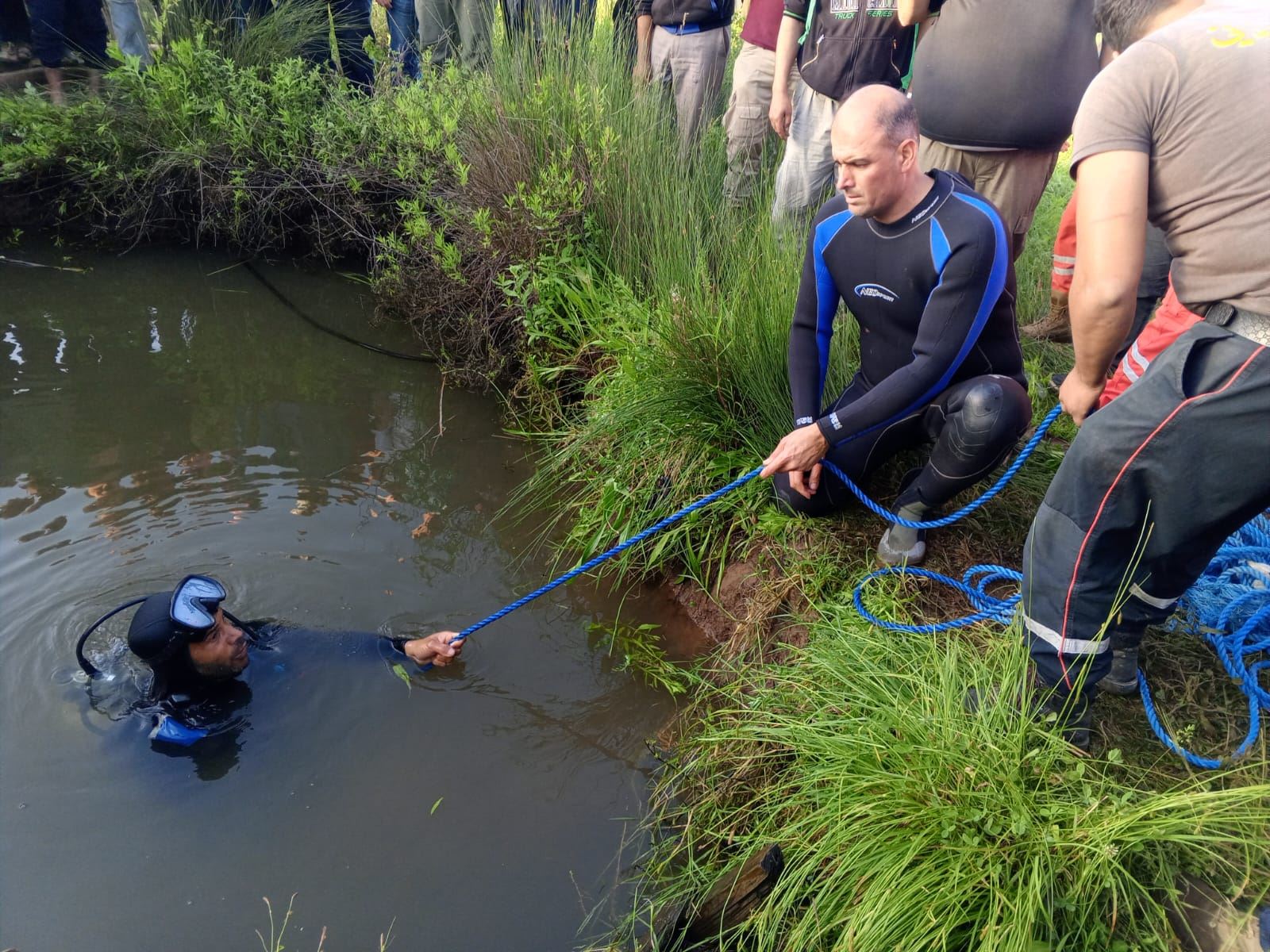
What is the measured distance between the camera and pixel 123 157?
6391 millimetres

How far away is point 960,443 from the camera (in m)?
2.97

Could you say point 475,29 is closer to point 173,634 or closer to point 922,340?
point 922,340

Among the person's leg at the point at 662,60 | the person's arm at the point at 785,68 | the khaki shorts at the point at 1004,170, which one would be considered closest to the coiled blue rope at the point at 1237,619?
the khaki shorts at the point at 1004,170

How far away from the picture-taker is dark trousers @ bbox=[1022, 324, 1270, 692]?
2.02 m

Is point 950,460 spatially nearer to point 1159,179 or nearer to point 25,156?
point 1159,179

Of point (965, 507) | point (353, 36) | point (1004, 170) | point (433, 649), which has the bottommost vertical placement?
point (433, 649)

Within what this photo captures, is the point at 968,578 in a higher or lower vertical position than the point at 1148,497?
lower

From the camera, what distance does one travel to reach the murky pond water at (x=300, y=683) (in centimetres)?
275

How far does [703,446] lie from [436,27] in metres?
4.71

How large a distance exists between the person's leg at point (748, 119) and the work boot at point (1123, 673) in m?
3.24

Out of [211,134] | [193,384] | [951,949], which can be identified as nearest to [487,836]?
[951,949]

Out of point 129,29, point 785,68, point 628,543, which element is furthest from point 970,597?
point 129,29

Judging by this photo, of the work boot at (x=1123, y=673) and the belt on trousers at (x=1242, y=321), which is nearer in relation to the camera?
the belt on trousers at (x=1242, y=321)

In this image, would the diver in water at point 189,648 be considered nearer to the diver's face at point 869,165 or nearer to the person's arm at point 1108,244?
the diver's face at point 869,165
